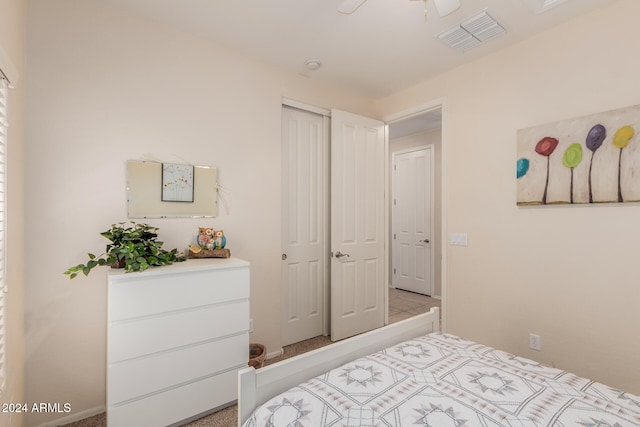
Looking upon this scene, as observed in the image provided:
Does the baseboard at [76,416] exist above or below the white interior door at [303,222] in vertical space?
below

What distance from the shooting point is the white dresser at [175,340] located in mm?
1670

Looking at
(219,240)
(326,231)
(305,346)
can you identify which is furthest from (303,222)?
(305,346)

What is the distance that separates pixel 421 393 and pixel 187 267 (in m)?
1.44

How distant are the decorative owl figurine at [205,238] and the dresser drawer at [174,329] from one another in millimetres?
474

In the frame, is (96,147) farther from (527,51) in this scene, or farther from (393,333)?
(527,51)

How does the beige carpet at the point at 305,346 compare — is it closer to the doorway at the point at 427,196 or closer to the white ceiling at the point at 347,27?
the doorway at the point at 427,196

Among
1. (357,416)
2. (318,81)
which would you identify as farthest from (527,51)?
(357,416)

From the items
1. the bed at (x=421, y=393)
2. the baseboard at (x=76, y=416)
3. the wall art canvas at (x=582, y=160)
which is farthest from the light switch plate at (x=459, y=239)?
the baseboard at (x=76, y=416)

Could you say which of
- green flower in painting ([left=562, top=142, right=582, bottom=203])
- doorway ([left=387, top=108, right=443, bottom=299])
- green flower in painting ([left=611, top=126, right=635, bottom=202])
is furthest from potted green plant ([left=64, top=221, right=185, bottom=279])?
doorway ([left=387, top=108, right=443, bottom=299])

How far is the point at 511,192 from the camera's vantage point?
2.45m

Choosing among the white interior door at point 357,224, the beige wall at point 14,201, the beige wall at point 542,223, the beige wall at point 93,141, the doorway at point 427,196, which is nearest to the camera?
the beige wall at point 14,201

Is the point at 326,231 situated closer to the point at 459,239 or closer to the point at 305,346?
the point at 305,346

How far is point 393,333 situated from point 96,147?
217 centimetres

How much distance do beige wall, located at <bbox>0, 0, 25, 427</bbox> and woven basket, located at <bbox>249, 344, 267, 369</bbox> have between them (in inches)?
49.2
